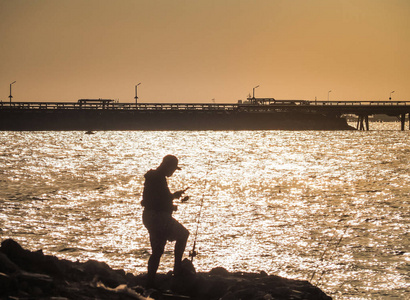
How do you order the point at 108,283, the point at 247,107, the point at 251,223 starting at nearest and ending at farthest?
the point at 108,283 → the point at 251,223 → the point at 247,107

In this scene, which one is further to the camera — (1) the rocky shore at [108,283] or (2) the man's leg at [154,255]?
(2) the man's leg at [154,255]

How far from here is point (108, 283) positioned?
376 inches

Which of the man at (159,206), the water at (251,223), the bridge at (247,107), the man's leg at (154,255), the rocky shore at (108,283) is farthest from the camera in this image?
the bridge at (247,107)

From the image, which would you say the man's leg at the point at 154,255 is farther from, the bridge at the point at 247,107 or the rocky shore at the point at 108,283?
the bridge at the point at 247,107

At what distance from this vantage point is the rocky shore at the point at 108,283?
8102 millimetres

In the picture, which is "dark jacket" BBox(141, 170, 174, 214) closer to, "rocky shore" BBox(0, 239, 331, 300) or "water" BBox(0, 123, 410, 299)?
"rocky shore" BBox(0, 239, 331, 300)

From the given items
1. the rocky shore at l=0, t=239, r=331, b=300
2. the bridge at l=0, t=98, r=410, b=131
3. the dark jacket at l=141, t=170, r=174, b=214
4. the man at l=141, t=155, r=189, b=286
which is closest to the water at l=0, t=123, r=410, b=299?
the rocky shore at l=0, t=239, r=331, b=300

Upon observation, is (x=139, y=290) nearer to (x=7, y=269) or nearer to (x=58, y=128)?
(x=7, y=269)

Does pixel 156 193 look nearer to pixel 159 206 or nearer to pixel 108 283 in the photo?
pixel 159 206

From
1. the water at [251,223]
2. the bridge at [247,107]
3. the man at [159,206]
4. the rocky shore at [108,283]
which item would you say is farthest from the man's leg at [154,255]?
the bridge at [247,107]

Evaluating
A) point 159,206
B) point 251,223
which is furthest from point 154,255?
Result: point 251,223

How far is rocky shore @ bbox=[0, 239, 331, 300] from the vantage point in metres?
8.10

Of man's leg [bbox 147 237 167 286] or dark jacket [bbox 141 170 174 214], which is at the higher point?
dark jacket [bbox 141 170 174 214]

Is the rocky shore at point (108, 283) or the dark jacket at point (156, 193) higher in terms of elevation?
the dark jacket at point (156, 193)
